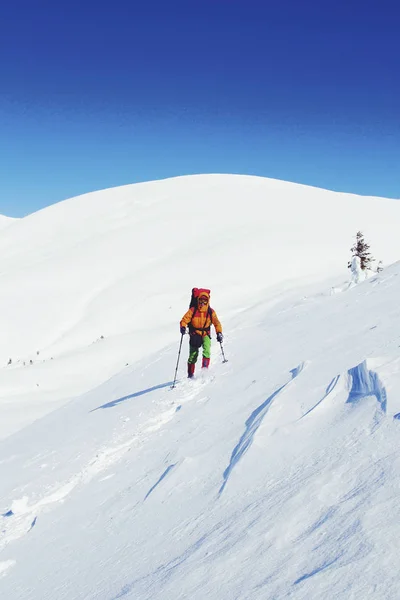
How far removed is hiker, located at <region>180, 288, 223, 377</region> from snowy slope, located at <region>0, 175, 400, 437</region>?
5.19 metres

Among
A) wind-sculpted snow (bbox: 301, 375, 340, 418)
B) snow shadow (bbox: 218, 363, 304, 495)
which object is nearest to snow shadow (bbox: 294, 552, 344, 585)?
snow shadow (bbox: 218, 363, 304, 495)

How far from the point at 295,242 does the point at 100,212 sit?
2045 cm

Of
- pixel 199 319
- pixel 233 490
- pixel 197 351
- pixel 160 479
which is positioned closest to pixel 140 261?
pixel 199 319

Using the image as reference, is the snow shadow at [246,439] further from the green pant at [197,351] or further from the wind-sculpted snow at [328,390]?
the green pant at [197,351]

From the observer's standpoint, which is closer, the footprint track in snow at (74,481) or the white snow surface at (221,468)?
the white snow surface at (221,468)

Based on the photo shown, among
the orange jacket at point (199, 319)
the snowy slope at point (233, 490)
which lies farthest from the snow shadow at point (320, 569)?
the orange jacket at point (199, 319)

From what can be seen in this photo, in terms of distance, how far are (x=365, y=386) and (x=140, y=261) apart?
94.2 feet

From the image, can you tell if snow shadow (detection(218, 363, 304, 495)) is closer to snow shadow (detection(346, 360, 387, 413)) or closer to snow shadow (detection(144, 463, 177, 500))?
snow shadow (detection(144, 463, 177, 500))

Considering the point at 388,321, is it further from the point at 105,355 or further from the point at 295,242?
the point at 295,242

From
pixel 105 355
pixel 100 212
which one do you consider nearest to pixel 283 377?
pixel 105 355

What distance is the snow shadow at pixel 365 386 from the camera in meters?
3.99

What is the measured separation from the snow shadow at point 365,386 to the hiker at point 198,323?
4.59 m

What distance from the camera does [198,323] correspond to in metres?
9.12

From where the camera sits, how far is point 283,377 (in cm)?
635
